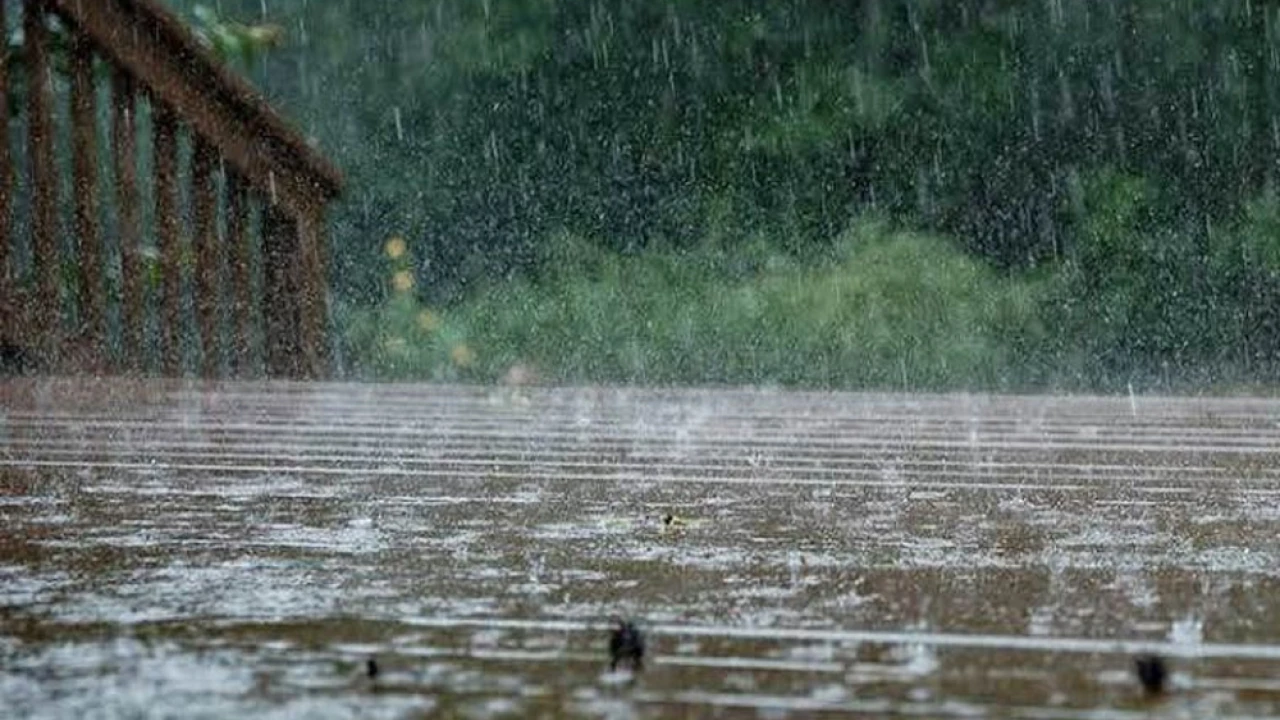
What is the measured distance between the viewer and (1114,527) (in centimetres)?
224

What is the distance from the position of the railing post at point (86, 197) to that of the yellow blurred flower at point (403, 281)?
4104 mm

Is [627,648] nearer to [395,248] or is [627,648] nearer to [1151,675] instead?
[1151,675]

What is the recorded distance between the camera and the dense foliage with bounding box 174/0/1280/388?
9.38 m

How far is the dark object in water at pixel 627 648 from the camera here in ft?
4.37

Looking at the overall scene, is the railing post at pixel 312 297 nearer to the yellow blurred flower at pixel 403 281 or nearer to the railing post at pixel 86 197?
the railing post at pixel 86 197

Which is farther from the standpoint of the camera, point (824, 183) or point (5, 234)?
point (824, 183)

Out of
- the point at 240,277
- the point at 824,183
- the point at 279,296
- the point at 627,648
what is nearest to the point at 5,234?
the point at 240,277

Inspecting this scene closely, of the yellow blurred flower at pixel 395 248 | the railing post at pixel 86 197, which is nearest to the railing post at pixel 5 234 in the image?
the railing post at pixel 86 197

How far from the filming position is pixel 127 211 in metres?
5.95

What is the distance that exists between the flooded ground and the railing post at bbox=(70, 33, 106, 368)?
206 centimetres

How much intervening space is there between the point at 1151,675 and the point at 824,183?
8.75 m

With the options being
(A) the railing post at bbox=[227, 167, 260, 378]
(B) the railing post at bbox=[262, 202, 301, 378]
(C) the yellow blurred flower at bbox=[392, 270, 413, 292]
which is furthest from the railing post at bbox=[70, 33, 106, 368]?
(C) the yellow blurred flower at bbox=[392, 270, 413, 292]

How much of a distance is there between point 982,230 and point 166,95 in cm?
471

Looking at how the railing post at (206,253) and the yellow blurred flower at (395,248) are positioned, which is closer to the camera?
the railing post at (206,253)
